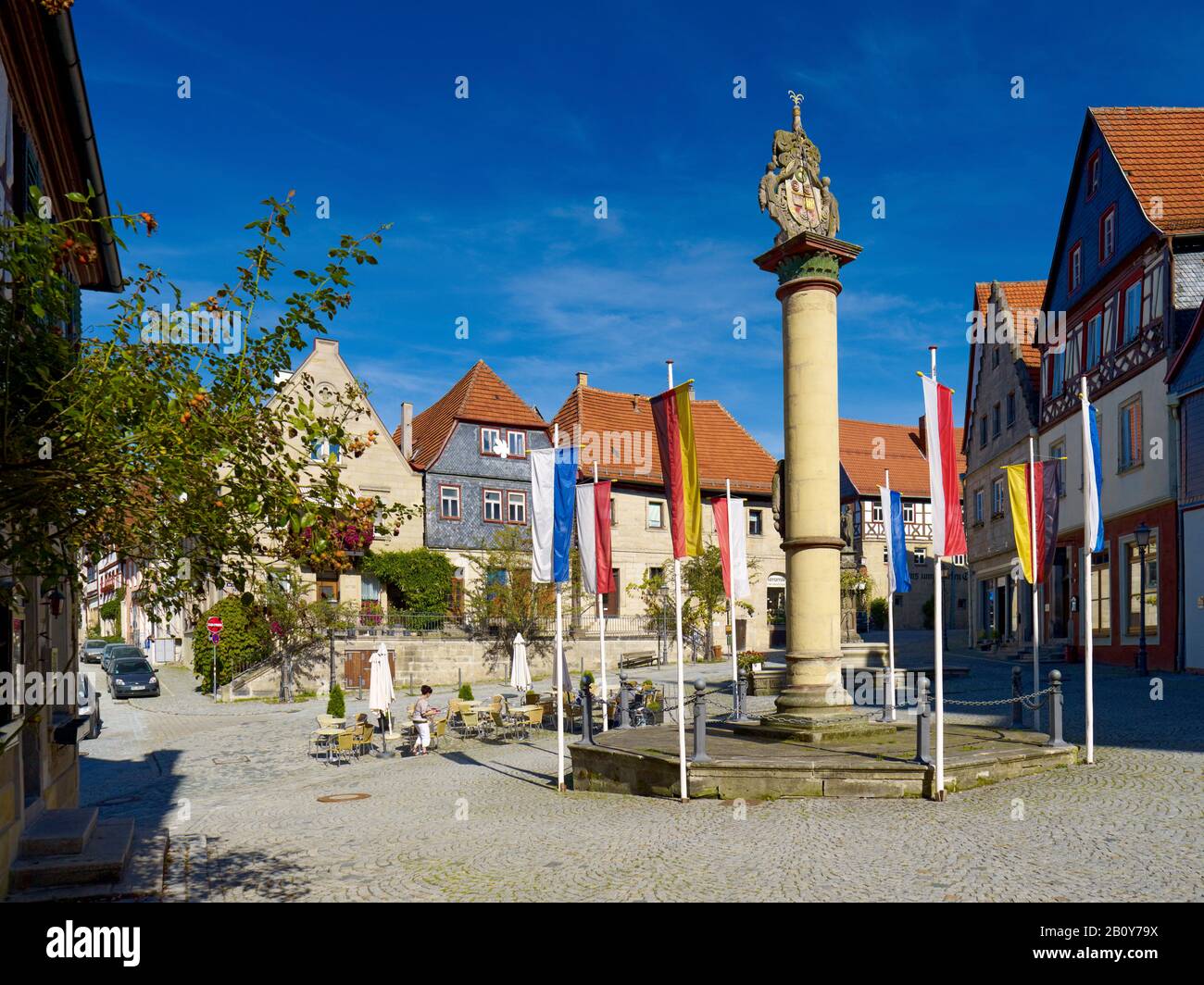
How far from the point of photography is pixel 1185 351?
84.0ft

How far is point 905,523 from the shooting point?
6100 centimetres

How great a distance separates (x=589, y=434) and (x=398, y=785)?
34.1 metres

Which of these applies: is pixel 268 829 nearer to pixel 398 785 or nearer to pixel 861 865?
pixel 398 785

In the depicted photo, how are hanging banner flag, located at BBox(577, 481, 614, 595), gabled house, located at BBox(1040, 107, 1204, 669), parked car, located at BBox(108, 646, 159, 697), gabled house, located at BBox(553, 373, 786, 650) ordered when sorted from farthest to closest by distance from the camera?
gabled house, located at BBox(553, 373, 786, 650), parked car, located at BBox(108, 646, 159, 697), gabled house, located at BBox(1040, 107, 1204, 669), hanging banner flag, located at BBox(577, 481, 614, 595)

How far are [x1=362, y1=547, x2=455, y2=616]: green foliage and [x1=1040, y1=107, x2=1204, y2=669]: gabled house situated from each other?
75.0 feet

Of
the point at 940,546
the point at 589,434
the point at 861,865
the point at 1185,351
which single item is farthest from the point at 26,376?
the point at 589,434

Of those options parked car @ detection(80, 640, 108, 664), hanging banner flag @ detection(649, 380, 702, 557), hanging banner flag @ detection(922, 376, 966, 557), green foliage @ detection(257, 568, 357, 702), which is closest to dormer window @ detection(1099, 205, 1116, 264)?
hanging banner flag @ detection(922, 376, 966, 557)

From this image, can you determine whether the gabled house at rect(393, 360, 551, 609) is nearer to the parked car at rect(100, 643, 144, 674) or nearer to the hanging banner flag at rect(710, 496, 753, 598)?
the parked car at rect(100, 643, 144, 674)

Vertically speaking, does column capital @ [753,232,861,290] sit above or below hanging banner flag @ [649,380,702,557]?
above

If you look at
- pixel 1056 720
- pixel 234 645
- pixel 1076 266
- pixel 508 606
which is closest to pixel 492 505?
pixel 508 606

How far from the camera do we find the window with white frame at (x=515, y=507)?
152ft

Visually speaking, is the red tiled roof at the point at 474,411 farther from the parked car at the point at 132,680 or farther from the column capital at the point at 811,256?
the column capital at the point at 811,256

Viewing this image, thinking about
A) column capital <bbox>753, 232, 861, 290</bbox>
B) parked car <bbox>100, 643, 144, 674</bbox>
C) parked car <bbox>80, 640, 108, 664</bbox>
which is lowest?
parked car <bbox>80, 640, 108, 664</bbox>

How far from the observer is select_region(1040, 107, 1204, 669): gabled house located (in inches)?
1054
